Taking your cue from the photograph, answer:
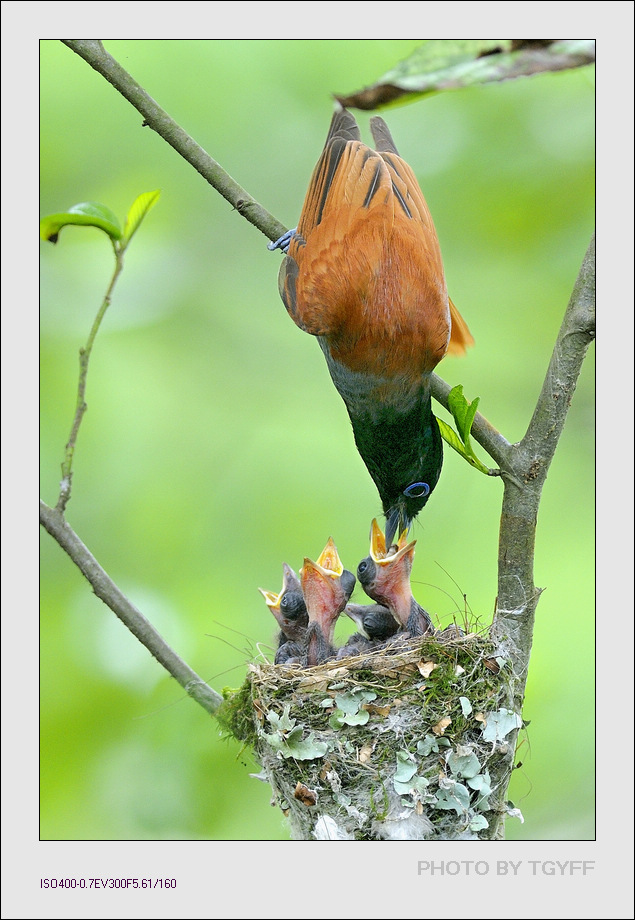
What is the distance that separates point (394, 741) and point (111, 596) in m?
0.87

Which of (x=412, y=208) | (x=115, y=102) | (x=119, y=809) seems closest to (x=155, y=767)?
(x=119, y=809)

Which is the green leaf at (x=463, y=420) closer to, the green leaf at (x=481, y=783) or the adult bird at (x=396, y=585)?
the adult bird at (x=396, y=585)

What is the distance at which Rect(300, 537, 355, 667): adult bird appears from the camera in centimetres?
257

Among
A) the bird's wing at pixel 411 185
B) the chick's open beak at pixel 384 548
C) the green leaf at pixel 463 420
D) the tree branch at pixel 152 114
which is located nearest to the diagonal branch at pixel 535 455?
the green leaf at pixel 463 420

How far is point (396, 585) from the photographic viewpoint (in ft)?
8.54

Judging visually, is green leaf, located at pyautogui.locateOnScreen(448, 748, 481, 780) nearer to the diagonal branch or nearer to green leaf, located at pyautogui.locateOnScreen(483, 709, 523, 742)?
green leaf, located at pyautogui.locateOnScreen(483, 709, 523, 742)

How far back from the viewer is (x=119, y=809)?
2900mm

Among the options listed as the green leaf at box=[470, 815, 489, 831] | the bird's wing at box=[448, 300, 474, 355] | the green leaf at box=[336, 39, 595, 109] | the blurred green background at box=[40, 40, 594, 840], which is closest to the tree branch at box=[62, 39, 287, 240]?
the blurred green background at box=[40, 40, 594, 840]

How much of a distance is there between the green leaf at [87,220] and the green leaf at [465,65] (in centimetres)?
75

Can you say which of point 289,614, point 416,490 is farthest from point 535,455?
point 289,614

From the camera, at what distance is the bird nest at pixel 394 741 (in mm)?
2215

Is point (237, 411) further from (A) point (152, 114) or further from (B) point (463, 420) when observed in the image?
(B) point (463, 420)

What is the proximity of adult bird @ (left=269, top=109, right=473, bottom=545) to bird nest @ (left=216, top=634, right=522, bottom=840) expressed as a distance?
69 centimetres

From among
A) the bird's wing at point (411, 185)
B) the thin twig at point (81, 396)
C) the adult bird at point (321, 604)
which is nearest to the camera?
the thin twig at point (81, 396)
